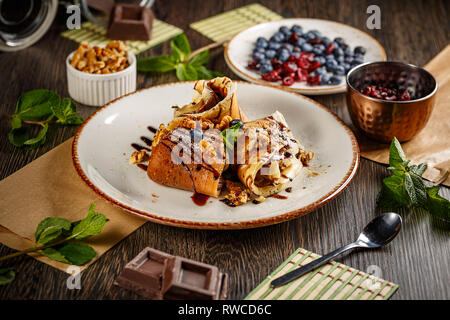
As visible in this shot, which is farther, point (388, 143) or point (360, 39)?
point (360, 39)

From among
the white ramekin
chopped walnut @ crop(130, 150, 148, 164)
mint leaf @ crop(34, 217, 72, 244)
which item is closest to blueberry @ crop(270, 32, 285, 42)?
the white ramekin

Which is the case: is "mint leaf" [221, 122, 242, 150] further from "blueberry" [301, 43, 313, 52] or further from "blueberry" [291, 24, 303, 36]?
"blueberry" [291, 24, 303, 36]

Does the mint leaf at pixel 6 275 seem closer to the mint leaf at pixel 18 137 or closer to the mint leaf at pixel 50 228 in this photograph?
the mint leaf at pixel 50 228

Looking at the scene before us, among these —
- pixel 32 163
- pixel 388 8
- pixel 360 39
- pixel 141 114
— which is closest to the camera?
pixel 32 163

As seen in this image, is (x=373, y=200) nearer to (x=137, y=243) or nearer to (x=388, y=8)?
(x=137, y=243)
